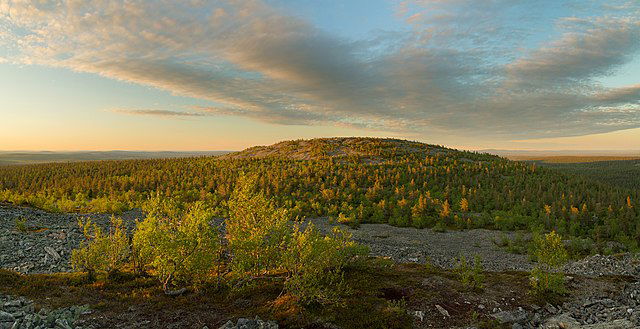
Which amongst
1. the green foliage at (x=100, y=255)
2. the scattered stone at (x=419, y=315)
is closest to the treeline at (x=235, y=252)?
the green foliage at (x=100, y=255)

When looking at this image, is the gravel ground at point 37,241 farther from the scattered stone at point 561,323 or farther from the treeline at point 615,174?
the treeline at point 615,174

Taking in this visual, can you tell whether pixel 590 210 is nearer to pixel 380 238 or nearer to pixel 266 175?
pixel 380 238

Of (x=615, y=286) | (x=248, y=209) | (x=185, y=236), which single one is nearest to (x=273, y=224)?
(x=248, y=209)

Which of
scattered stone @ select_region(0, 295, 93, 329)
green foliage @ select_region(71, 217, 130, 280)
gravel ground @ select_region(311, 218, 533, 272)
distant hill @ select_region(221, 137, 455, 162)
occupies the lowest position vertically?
gravel ground @ select_region(311, 218, 533, 272)

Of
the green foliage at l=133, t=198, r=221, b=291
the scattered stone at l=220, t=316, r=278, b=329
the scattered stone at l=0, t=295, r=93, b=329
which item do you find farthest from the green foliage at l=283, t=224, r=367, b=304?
the scattered stone at l=0, t=295, r=93, b=329

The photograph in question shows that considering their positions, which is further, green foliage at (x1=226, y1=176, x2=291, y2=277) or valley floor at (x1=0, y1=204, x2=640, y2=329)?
green foliage at (x1=226, y1=176, x2=291, y2=277)

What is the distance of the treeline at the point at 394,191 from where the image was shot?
35562 millimetres

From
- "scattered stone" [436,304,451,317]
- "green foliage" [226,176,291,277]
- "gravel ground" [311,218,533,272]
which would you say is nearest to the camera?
"scattered stone" [436,304,451,317]

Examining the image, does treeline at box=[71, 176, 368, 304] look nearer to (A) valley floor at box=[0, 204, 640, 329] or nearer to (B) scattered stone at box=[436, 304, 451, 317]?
(A) valley floor at box=[0, 204, 640, 329]

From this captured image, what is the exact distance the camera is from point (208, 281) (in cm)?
1389

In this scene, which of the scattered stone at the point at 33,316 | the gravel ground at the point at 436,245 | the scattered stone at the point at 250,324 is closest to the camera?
the scattered stone at the point at 33,316

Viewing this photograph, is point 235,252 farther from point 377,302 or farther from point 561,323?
point 561,323

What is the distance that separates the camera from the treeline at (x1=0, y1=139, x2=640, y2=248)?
117 ft

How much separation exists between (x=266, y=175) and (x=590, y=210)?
153 feet
